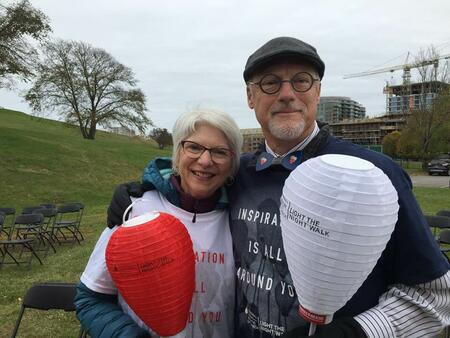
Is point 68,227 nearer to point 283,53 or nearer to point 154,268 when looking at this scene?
point 154,268

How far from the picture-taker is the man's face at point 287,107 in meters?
1.44

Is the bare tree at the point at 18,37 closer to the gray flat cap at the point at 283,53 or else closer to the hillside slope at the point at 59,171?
the hillside slope at the point at 59,171

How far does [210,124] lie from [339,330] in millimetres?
897

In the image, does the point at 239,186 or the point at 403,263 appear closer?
the point at 403,263

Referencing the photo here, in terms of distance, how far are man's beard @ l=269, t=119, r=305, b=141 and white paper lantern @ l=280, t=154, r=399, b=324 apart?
44 cm

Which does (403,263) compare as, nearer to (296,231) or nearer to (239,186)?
(296,231)

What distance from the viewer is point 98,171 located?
69.8ft

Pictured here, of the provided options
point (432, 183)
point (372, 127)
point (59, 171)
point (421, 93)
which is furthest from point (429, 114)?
point (372, 127)

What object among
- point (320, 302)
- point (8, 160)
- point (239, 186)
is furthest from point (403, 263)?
point (8, 160)

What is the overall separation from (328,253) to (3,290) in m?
5.87

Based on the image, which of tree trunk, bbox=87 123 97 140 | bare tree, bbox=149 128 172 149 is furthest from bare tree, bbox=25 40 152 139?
bare tree, bbox=149 128 172 149

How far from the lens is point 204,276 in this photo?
1.58 metres

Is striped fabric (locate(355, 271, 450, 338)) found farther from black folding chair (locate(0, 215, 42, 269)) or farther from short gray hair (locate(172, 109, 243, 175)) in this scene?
black folding chair (locate(0, 215, 42, 269))

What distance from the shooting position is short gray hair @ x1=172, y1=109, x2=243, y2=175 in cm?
163
